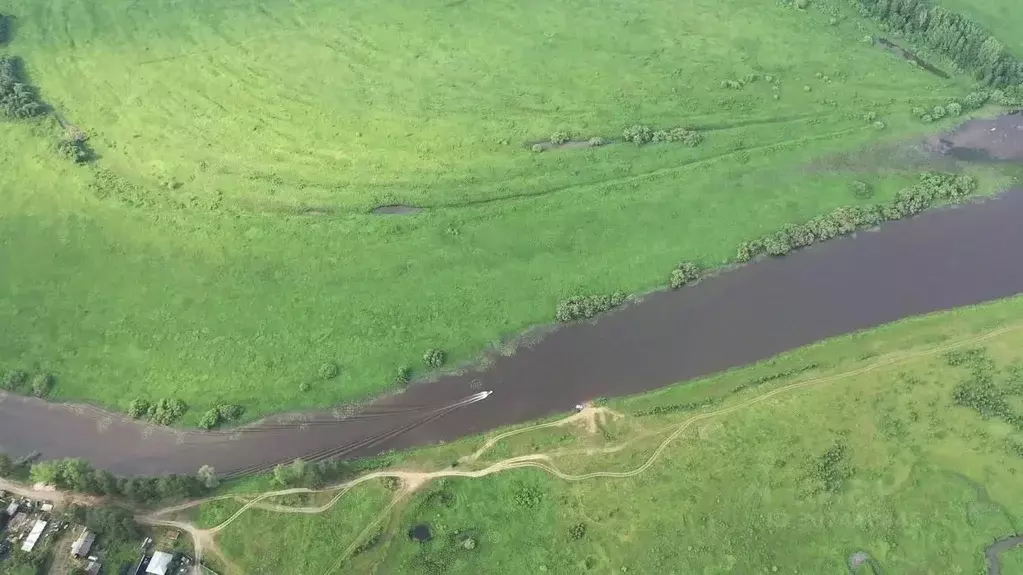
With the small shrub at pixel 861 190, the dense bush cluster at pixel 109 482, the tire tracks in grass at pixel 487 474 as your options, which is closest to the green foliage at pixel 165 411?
the dense bush cluster at pixel 109 482

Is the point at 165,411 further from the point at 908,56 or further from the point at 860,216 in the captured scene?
the point at 908,56

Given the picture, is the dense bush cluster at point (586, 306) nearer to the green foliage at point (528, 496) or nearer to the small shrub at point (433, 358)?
the small shrub at point (433, 358)

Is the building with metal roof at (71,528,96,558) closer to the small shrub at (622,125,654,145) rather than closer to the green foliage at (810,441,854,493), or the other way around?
the green foliage at (810,441,854,493)

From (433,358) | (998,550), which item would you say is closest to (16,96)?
(433,358)

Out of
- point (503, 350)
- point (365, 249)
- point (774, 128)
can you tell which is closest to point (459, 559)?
point (503, 350)

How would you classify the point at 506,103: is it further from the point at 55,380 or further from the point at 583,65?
the point at 55,380
